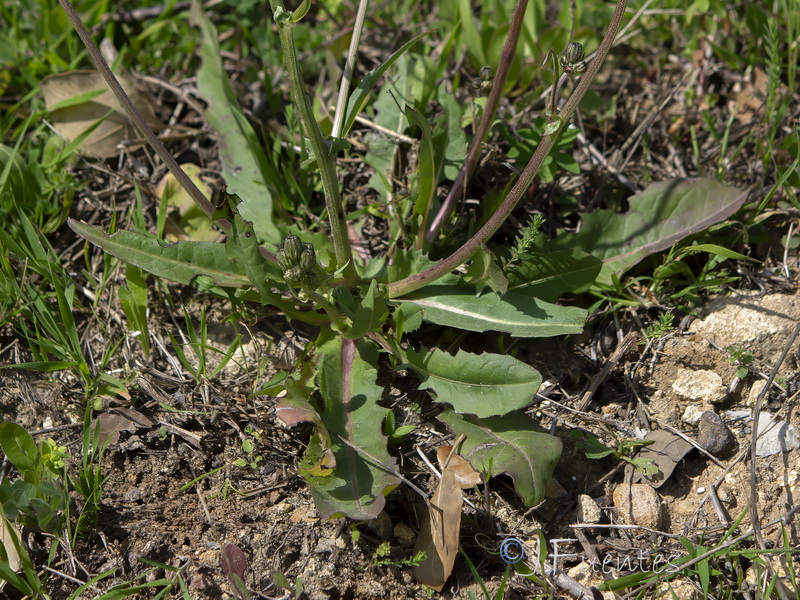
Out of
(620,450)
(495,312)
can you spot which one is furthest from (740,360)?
(495,312)

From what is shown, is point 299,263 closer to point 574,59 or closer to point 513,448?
point 513,448

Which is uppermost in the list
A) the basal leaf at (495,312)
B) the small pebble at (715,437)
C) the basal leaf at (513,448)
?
the basal leaf at (495,312)

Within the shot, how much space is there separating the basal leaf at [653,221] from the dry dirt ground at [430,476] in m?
0.34

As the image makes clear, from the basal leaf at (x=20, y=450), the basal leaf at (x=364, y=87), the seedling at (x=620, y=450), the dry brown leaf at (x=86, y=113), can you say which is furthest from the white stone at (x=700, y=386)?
the dry brown leaf at (x=86, y=113)

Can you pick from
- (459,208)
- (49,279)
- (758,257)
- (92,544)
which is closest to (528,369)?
(459,208)

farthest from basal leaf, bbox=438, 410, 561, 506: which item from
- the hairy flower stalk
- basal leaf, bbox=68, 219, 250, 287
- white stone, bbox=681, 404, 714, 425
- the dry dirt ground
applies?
basal leaf, bbox=68, 219, 250, 287

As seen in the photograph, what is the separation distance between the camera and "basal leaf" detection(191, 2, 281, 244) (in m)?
3.34

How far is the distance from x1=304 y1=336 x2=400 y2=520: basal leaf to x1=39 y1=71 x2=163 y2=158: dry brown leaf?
1.75m

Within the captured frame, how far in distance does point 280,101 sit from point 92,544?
2.45 m

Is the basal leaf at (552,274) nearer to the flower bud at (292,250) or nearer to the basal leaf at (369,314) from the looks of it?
the basal leaf at (369,314)

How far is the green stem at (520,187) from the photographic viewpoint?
2168 millimetres

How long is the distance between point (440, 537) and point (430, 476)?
0.29 meters

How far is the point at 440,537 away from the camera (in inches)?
96.7

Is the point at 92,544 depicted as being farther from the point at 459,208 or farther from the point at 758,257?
the point at 758,257
